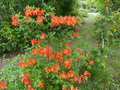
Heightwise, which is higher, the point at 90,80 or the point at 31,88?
the point at 31,88

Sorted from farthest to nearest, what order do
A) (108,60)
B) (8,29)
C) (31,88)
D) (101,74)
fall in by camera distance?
1. (8,29)
2. (108,60)
3. (101,74)
4. (31,88)

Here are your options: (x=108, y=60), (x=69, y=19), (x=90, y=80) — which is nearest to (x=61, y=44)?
(x=69, y=19)

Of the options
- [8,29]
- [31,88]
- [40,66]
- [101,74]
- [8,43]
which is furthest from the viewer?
[8,43]

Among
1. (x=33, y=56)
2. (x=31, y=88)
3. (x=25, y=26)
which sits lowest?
(x=31, y=88)

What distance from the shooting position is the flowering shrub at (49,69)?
1938 mm

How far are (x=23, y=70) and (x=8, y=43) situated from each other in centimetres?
267

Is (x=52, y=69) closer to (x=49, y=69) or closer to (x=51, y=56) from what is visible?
(x=49, y=69)

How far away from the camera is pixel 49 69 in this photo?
1.98 metres

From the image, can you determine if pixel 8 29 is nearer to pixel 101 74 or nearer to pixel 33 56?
pixel 33 56

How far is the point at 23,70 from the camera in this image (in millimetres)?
2002

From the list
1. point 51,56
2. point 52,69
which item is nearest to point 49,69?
point 52,69

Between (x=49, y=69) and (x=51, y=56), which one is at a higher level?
(x=51, y=56)

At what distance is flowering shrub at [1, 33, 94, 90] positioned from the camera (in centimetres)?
194

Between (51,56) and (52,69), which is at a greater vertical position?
(51,56)
